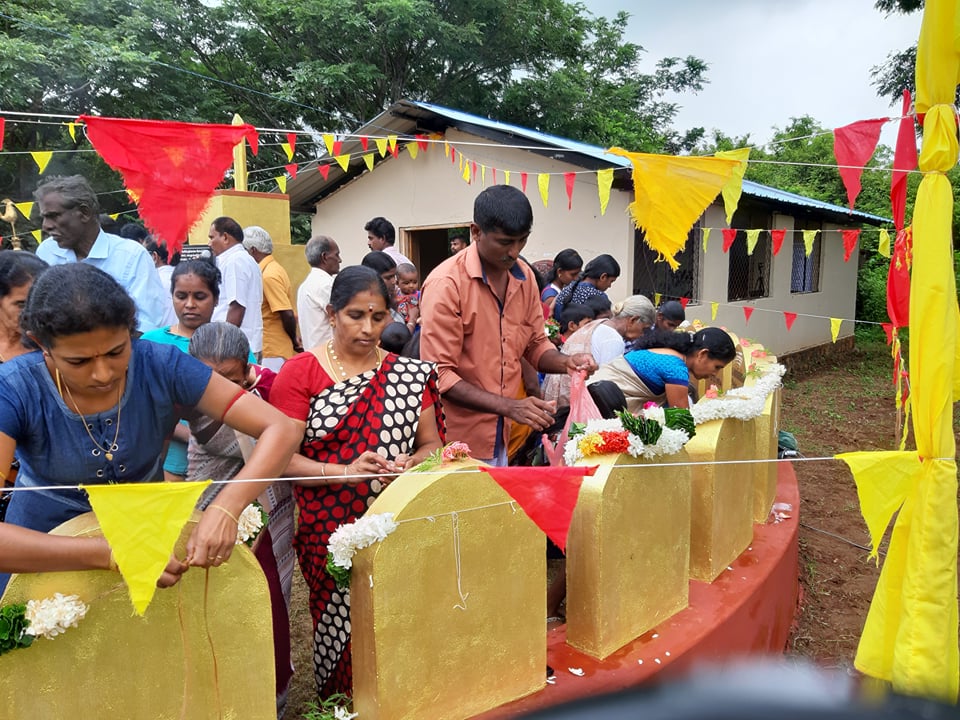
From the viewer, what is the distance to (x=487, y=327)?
9.72 ft

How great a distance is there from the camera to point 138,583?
153 cm

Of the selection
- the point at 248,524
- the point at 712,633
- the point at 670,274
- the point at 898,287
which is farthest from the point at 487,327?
the point at 670,274

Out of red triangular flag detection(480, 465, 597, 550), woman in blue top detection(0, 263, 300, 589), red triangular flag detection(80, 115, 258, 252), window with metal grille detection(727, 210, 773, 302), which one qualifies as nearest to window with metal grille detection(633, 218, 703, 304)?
window with metal grille detection(727, 210, 773, 302)

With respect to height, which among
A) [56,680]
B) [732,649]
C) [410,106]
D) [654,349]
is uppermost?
[410,106]

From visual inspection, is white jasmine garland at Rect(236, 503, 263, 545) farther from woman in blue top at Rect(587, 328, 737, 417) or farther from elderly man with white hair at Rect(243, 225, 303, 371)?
elderly man with white hair at Rect(243, 225, 303, 371)

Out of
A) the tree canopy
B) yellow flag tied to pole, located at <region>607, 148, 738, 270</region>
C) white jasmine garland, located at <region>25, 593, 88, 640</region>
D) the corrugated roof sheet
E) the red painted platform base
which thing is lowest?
the red painted platform base

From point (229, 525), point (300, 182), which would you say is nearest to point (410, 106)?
point (300, 182)

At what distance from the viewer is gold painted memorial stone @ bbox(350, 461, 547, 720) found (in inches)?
74.7

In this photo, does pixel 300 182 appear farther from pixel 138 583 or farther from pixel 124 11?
pixel 138 583

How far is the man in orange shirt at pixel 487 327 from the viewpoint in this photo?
2.77 metres

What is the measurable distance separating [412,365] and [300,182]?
400 inches

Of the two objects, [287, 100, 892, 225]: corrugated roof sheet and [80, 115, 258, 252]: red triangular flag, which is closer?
[80, 115, 258, 252]: red triangular flag

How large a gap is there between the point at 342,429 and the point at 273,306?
3189 mm

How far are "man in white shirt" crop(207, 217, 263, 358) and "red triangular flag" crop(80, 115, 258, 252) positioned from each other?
36cm
